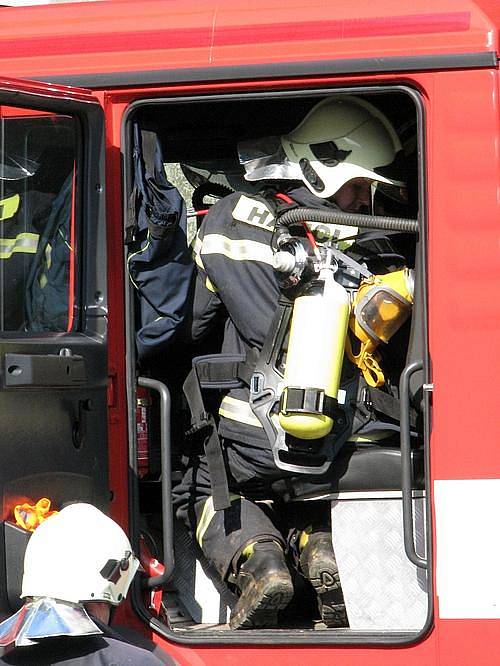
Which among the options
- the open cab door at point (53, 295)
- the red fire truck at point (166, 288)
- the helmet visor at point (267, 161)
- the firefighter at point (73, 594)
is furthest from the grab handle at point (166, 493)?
the helmet visor at point (267, 161)

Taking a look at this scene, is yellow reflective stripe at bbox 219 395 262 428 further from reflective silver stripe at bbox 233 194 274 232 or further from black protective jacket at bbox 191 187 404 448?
reflective silver stripe at bbox 233 194 274 232

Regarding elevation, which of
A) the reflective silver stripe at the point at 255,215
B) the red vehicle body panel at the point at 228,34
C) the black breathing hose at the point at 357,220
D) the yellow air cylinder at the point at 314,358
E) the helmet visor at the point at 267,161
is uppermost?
the red vehicle body panel at the point at 228,34

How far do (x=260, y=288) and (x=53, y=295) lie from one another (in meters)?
0.68

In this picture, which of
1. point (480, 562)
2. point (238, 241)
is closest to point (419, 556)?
point (480, 562)

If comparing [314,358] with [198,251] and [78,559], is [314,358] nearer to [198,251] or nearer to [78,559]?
[198,251]

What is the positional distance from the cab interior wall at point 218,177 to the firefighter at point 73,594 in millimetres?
494

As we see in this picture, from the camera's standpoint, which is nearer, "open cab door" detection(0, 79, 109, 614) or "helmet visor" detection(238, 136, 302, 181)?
"open cab door" detection(0, 79, 109, 614)

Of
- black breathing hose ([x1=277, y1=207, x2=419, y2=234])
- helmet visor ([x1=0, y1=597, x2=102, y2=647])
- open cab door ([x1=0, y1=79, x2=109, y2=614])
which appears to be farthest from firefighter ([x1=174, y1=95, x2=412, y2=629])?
helmet visor ([x1=0, y1=597, x2=102, y2=647])

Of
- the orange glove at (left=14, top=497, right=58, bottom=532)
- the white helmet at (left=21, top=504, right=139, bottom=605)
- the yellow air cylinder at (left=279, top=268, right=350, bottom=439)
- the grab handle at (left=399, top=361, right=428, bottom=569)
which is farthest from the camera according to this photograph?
the yellow air cylinder at (left=279, top=268, right=350, bottom=439)

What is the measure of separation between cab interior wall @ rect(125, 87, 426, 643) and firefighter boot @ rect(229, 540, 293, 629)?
84 mm

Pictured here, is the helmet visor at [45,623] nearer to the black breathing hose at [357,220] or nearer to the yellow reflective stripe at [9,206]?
the yellow reflective stripe at [9,206]

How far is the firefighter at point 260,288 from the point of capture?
348 cm

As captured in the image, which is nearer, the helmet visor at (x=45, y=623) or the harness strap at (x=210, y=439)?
the helmet visor at (x=45, y=623)

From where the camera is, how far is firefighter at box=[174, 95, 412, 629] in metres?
3.48
